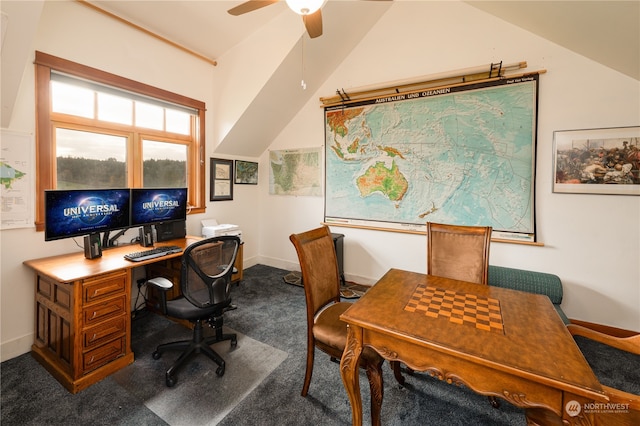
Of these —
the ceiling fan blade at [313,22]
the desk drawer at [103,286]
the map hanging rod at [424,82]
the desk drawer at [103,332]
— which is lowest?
the desk drawer at [103,332]

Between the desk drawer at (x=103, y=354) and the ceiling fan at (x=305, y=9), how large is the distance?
2.61 m

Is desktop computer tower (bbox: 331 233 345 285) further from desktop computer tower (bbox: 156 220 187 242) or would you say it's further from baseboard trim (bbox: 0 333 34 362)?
baseboard trim (bbox: 0 333 34 362)

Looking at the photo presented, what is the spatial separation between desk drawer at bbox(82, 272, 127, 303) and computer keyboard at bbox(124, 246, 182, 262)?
21 centimetres

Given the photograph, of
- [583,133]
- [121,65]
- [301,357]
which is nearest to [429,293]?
[301,357]

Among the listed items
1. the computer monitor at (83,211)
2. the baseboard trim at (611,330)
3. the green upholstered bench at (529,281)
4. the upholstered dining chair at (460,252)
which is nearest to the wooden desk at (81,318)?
the computer monitor at (83,211)

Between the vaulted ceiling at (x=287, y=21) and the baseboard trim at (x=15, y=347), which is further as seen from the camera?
the baseboard trim at (x=15, y=347)

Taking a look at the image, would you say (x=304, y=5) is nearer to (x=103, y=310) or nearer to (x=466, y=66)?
(x=466, y=66)

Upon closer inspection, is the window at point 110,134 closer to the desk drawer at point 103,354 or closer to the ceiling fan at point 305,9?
the desk drawer at point 103,354

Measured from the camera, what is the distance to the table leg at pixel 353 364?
4.12 feet

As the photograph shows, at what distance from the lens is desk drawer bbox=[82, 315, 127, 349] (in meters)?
1.81

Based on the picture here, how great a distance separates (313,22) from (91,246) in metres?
2.51

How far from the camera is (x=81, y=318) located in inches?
69.7

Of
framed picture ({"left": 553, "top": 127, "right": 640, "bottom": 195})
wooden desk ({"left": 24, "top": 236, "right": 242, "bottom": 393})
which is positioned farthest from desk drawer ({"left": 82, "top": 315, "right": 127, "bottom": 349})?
framed picture ({"left": 553, "top": 127, "right": 640, "bottom": 195})

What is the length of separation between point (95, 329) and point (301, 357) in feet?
4.93
